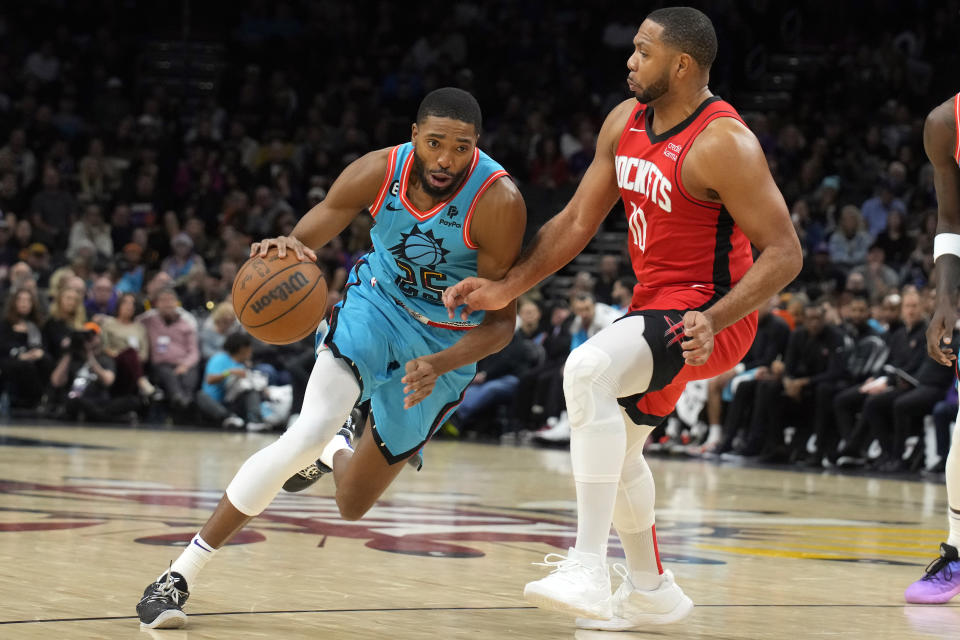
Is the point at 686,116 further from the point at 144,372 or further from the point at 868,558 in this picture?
the point at 144,372

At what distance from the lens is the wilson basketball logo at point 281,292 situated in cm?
418

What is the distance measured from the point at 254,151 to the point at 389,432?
14.2m

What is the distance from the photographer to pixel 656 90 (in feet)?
13.1

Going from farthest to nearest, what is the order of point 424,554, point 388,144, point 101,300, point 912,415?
point 388,144
point 101,300
point 912,415
point 424,554

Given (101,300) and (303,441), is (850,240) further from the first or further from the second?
(303,441)

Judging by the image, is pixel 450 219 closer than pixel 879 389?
Yes

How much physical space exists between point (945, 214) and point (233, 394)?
31.1 ft

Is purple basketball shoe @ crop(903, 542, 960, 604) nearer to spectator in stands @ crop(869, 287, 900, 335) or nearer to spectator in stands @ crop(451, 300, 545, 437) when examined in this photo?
spectator in stands @ crop(869, 287, 900, 335)

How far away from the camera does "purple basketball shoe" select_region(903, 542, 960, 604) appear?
457 cm

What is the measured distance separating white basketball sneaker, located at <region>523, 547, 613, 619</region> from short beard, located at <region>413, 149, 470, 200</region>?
127 cm

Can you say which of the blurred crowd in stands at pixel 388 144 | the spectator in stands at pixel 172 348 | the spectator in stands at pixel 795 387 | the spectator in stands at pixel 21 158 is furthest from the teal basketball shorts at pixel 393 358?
the spectator in stands at pixel 21 158

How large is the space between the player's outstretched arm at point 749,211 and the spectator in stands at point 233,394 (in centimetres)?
964

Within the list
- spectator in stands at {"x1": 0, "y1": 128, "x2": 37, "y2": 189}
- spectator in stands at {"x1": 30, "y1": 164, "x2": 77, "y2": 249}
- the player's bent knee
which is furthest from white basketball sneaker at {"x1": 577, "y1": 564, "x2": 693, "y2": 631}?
spectator in stands at {"x1": 0, "y1": 128, "x2": 37, "y2": 189}

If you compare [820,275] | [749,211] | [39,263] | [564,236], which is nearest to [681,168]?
[749,211]
